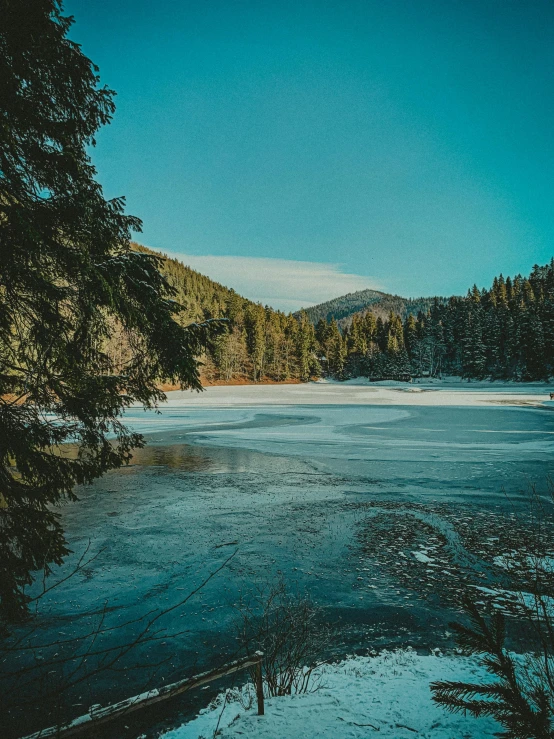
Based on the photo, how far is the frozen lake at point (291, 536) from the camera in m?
5.03

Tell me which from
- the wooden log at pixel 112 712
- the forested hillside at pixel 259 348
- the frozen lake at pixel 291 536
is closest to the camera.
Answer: the wooden log at pixel 112 712

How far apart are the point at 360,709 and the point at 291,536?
452 centimetres

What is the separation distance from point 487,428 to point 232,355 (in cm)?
6170

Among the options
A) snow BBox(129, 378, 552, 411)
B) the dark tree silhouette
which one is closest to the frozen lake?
the dark tree silhouette

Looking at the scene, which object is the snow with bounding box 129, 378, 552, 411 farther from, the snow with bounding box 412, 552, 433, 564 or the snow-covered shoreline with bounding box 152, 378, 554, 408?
the snow with bounding box 412, 552, 433, 564

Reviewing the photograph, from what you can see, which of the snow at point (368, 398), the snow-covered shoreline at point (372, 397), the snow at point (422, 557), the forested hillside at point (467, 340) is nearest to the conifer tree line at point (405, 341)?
the forested hillside at point (467, 340)

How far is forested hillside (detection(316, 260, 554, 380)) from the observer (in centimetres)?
6731

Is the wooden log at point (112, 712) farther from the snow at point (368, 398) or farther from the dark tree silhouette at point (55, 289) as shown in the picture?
the snow at point (368, 398)

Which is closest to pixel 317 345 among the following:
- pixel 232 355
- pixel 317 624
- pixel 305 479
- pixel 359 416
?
pixel 232 355

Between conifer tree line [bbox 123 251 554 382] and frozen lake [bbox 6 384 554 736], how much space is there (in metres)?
50.9

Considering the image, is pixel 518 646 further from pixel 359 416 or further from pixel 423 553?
pixel 359 416

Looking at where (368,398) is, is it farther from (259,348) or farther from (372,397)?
(259,348)

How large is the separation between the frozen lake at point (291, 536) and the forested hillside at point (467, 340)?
58164mm

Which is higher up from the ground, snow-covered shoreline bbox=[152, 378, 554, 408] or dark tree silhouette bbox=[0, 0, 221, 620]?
dark tree silhouette bbox=[0, 0, 221, 620]
